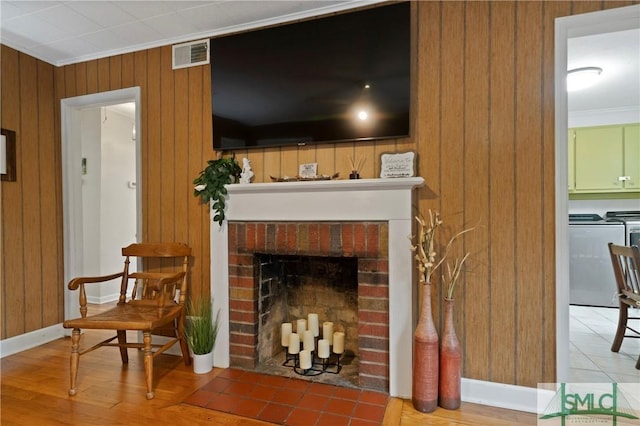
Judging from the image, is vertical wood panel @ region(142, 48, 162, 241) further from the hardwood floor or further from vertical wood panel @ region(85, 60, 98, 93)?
the hardwood floor

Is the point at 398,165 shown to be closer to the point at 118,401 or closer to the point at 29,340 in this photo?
the point at 118,401

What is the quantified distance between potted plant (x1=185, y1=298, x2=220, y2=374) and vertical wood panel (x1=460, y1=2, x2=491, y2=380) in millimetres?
1616

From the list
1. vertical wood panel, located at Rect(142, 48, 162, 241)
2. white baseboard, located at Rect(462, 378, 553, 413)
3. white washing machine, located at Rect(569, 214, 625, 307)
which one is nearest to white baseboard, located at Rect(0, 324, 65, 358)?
vertical wood panel, located at Rect(142, 48, 162, 241)

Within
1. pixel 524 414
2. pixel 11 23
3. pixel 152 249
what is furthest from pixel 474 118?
pixel 11 23

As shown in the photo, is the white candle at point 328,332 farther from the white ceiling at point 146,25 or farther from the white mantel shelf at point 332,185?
the white ceiling at point 146,25

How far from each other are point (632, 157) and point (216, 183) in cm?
494

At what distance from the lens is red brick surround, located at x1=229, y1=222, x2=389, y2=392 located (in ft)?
6.46

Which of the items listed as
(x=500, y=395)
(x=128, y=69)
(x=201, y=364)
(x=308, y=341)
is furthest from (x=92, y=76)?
(x=500, y=395)

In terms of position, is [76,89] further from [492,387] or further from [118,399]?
[492,387]

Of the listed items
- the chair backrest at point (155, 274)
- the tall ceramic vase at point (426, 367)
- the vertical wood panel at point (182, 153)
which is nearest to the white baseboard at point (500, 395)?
the tall ceramic vase at point (426, 367)

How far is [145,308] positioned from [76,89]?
210cm

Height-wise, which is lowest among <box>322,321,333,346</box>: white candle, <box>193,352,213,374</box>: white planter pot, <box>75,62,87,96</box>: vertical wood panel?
<box>193,352,213,374</box>: white planter pot

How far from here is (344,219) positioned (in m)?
2.03

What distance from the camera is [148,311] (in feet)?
7.02
